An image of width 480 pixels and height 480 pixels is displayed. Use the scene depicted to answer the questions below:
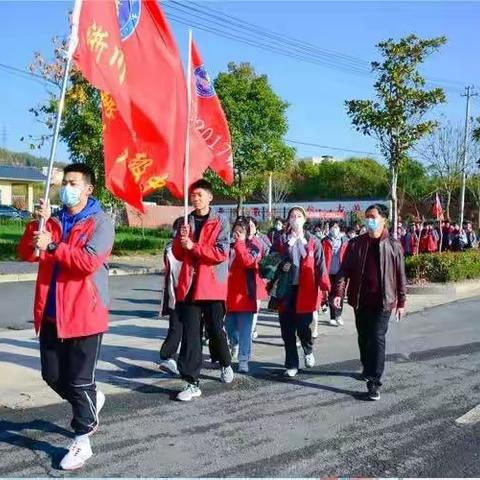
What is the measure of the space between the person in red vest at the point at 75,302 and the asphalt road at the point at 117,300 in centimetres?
587

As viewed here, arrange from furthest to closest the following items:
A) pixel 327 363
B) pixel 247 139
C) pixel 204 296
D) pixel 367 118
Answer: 1. pixel 247 139
2. pixel 367 118
3. pixel 327 363
4. pixel 204 296

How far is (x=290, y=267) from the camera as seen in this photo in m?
6.94

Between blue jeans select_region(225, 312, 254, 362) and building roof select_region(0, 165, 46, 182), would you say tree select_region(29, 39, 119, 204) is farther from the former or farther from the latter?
building roof select_region(0, 165, 46, 182)

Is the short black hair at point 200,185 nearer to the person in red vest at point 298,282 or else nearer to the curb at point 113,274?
the person in red vest at point 298,282

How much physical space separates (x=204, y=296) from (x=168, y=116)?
1.61 m

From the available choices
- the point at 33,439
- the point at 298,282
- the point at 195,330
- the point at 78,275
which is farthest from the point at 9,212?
the point at 78,275

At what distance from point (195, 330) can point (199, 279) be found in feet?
1.49

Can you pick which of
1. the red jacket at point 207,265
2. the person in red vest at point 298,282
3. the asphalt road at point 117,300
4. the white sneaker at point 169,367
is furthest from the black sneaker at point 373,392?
the asphalt road at point 117,300

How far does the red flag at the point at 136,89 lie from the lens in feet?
15.5

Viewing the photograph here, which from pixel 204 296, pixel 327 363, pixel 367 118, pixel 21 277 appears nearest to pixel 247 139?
pixel 367 118

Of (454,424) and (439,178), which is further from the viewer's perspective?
(439,178)

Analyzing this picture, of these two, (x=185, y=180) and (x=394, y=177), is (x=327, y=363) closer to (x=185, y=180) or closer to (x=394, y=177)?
(x=185, y=180)

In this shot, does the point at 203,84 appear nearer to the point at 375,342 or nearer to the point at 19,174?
the point at 375,342

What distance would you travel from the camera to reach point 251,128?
988 inches
